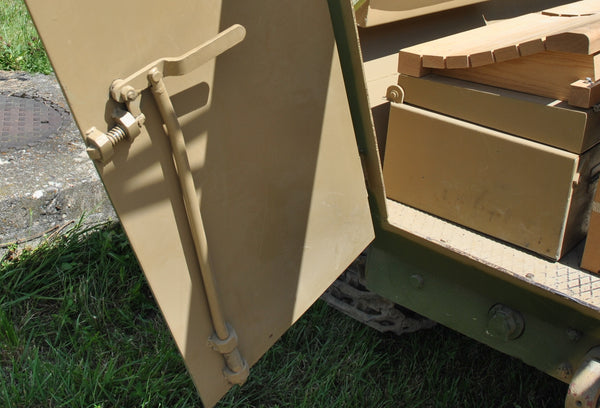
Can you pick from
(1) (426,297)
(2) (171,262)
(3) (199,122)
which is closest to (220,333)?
(2) (171,262)

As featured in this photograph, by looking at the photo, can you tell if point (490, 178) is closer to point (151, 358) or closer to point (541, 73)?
point (541, 73)

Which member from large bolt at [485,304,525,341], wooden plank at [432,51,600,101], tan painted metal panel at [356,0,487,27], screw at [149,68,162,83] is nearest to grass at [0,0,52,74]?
tan painted metal panel at [356,0,487,27]

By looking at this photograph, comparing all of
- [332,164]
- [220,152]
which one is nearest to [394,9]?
[332,164]

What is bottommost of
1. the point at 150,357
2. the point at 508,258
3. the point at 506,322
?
the point at 150,357

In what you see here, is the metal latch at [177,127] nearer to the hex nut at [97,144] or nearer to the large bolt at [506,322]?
the hex nut at [97,144]

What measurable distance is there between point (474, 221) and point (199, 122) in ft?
3.37

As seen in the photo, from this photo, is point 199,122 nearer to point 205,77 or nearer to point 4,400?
point 205,77

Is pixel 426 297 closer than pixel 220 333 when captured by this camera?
No

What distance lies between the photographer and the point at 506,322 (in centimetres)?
194

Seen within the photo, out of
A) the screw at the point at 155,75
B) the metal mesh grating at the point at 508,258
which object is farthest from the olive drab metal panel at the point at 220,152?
the metal mesh grating at the point at 508,258

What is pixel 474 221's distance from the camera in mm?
2062

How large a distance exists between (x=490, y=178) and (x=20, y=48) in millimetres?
3948

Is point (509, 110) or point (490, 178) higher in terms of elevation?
point (509, 110)

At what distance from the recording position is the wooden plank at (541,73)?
1.78 m
